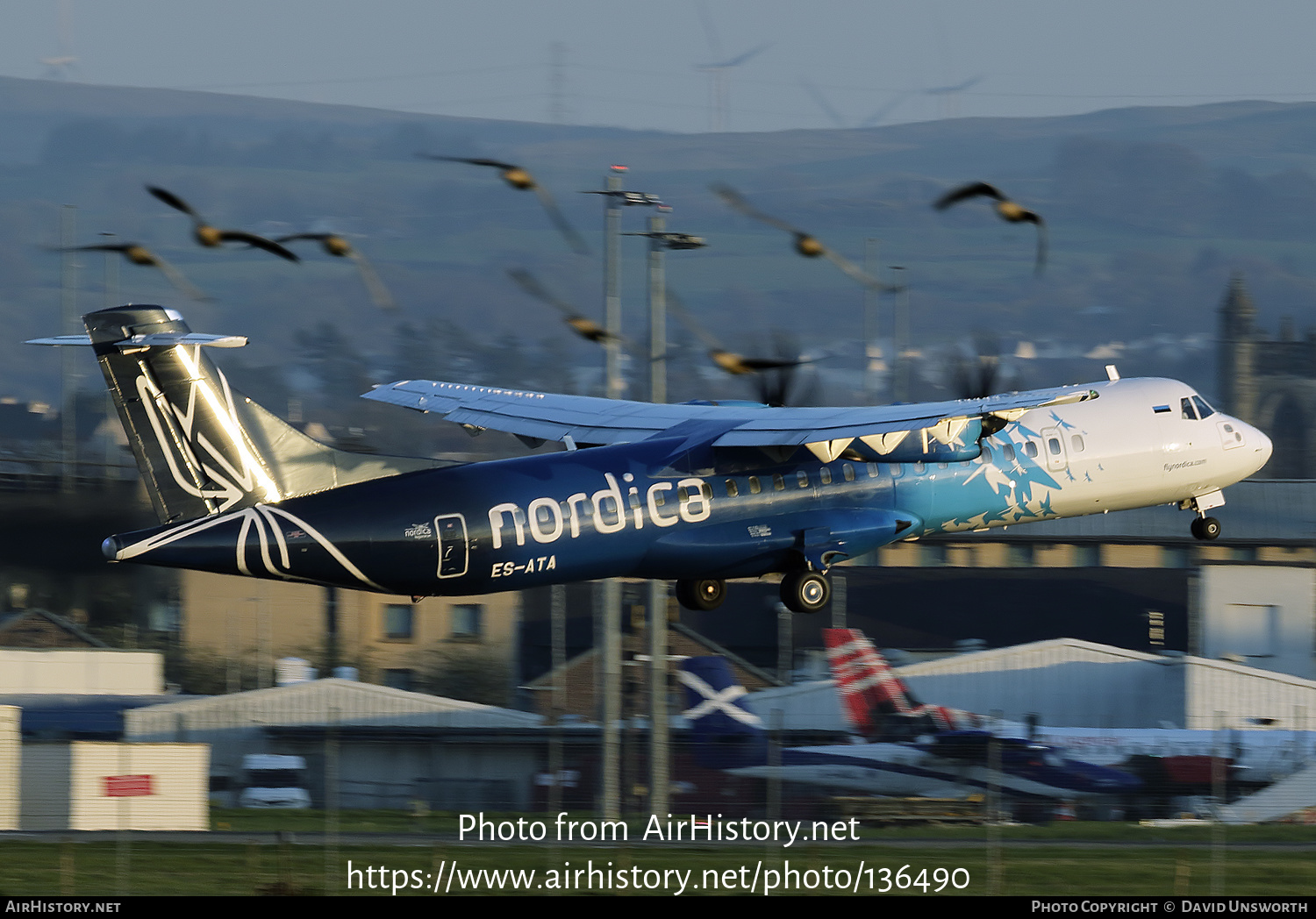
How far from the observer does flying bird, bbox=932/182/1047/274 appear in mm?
24656

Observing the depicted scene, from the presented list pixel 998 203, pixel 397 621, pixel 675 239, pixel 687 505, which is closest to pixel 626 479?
pixel 687 505

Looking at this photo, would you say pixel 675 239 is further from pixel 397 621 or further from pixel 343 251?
pixel 397 621

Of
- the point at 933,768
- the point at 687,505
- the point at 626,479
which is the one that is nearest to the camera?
the point at 626,479

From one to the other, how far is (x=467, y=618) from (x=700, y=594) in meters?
31.7

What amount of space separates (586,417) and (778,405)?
4.17m

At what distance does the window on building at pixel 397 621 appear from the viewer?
59.9m

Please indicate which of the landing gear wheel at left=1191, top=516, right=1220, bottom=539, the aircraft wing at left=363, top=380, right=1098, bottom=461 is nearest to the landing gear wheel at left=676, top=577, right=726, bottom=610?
the aircraft wing at left=363, top=380, right=1098, bottom=461

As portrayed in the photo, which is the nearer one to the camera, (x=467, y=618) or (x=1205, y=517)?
(x=1205, y=517)

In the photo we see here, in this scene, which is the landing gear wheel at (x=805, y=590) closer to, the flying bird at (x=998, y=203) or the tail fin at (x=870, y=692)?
the flying bird at (x=998, y=203)

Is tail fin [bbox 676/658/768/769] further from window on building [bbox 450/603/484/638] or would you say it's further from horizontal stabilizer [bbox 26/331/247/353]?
horizontal stabilizer [bbox 26/331/247/353]

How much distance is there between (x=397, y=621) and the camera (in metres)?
60.1

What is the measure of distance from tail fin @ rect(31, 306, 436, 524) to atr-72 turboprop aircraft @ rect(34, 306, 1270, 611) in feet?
0.09

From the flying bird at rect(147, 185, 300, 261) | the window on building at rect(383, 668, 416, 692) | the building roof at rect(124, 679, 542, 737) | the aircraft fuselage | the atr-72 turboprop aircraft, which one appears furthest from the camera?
the window on building at rect(383, 668, 416, 692)

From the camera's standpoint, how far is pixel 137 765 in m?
32.6
